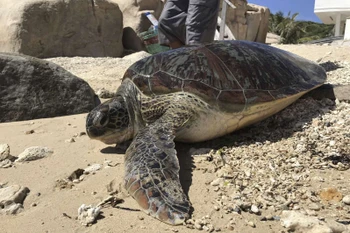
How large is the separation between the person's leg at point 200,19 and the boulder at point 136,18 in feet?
17.8

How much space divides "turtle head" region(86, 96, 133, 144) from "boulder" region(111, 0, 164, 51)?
21.8 feet

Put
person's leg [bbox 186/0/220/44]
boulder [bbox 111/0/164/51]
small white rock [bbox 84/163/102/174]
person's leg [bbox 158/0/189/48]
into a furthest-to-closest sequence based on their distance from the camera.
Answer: boulder [bbox 111/0/164/51], person's leg [bbox 158/0/189/48], person's leg [bbox 186/0/220/44], small white rock [bbox 84/163/102/174]

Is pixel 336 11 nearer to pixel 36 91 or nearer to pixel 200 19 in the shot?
pixel 200 19

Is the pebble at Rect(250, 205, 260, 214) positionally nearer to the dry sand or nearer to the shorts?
the dry sand

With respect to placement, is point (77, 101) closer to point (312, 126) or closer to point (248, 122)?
point (248, 122)

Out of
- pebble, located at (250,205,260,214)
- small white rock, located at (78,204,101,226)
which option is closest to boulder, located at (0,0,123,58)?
small white rock, located at (78,204,101,226)

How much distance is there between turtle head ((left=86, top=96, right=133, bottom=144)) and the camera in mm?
1988

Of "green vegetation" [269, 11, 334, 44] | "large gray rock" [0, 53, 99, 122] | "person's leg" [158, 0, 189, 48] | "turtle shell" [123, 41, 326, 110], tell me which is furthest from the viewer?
"green vegetation" [269, 11, 334, 44]

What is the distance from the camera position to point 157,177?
1469 mm

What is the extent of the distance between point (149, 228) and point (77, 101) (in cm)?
201

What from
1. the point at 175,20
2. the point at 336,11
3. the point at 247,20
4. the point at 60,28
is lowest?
the point at 247,20

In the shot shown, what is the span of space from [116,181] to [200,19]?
2.05 meters

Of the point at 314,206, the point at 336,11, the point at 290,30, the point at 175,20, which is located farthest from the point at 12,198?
the point at 290,30

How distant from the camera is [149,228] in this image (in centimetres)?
126
